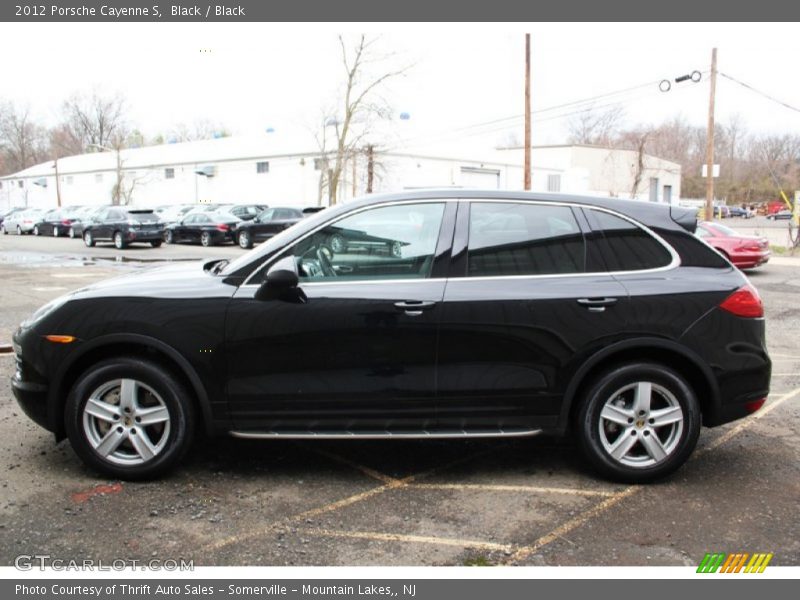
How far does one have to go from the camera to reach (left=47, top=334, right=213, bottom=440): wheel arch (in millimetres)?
3979

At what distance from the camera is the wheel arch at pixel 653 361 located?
3.99 m

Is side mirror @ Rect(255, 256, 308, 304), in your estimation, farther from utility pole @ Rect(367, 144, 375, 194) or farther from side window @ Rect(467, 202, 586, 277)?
utility pole @ Rect(367, 144, 375, 194)

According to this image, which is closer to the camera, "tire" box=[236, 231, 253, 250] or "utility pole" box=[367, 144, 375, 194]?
"tire" box=[236, 231, 253, 250]

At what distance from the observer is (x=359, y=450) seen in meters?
4.70

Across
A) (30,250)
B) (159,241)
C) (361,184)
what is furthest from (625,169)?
(30,250)

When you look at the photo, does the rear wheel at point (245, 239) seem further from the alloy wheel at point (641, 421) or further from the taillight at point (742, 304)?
the taillight at point (742, 304)

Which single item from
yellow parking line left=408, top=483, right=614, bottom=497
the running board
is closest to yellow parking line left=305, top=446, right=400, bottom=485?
yellow parking line left=408, top=483, right=614, bottom=497

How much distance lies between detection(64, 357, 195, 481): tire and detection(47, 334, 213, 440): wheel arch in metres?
0.07

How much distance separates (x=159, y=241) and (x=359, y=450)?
22977 mm

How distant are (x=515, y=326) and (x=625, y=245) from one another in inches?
34.9

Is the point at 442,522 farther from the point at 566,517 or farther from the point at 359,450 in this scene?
the point at 359,450

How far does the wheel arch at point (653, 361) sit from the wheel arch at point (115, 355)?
2184 mm

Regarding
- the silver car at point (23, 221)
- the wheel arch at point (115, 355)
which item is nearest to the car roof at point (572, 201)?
the wheel arch at point (115, 355)

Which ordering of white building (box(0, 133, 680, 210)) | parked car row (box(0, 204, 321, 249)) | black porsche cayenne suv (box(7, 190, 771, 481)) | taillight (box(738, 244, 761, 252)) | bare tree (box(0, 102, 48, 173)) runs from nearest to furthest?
black porsche cayenne suv (box(7, 190, 771, 481)), taillight (box(738, 244, 761, 252)), parked car row (box(0, 204, 321, 249)), white building (box(0, 133, 680, 210)), bare tree (box(0, 102, 48, 173))
